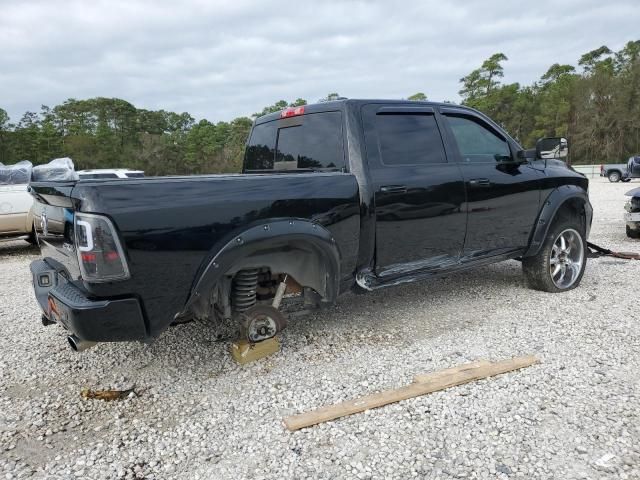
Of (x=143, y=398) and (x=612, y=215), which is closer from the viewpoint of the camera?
(x=143, y=398)

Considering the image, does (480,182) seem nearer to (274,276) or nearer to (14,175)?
(274,276)

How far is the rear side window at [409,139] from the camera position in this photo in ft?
12.3

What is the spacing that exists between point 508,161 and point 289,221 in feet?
8.49

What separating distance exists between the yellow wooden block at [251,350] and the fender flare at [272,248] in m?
0.56

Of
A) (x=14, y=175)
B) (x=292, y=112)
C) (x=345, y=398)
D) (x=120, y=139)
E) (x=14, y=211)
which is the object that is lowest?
(x=345, y=398)

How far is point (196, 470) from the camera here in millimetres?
2320

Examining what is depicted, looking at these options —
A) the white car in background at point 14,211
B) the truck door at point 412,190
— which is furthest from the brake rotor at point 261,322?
the white car in background at point 14,211

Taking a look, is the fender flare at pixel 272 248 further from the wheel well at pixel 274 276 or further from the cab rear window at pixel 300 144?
the cab rear window at pixel 300 144

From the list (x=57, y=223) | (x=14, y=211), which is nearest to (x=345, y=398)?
(x=57, y=223)

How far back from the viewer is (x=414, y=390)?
296 cm

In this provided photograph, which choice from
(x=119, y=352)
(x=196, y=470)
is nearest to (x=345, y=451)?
(x=196, y=470)

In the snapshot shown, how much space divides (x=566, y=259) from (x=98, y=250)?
464 cm

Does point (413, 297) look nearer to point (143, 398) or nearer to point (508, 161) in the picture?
point (508, 161)

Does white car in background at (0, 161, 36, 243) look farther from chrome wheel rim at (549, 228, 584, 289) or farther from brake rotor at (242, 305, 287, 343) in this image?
chrome wheel rim at (549, 228, 584, 289)
